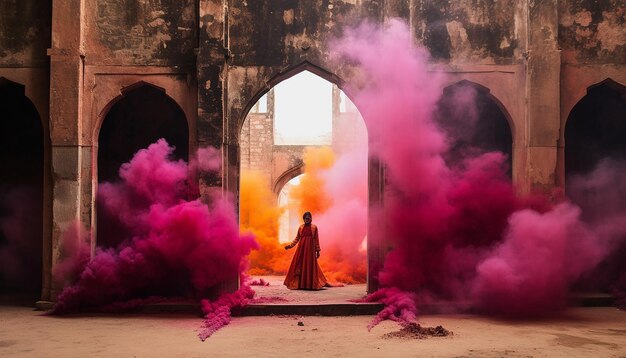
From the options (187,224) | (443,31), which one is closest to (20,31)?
(187,224)

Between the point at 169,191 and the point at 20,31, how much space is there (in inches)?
158

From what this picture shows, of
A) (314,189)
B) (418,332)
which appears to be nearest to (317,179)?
(314,189)

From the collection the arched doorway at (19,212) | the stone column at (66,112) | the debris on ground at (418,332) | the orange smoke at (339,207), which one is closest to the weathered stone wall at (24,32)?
the stone column at (66,112)

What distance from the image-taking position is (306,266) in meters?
15.5

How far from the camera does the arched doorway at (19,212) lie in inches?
597

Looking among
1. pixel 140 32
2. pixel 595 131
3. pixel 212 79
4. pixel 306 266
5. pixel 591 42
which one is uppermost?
pixel 140 32

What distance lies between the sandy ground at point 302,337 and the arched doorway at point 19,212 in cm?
307

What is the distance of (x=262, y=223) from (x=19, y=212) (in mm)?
8984

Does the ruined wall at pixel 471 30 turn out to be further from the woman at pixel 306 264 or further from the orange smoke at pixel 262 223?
the orange smoke at pixel 262 223

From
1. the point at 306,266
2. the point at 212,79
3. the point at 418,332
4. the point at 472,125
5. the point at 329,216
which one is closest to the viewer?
the point at 418,332

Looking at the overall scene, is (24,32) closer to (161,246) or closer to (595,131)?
(161,246)

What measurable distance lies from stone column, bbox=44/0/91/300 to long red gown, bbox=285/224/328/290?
4.83 m

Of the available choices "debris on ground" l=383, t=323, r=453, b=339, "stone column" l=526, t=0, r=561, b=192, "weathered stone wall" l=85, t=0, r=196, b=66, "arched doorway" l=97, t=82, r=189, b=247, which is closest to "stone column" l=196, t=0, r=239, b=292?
"weathered stone wall" l=85, t=0, r=196, b=66

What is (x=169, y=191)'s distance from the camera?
12766 millimetres
